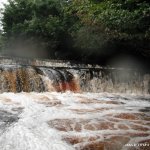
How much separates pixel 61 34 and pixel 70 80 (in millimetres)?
7913

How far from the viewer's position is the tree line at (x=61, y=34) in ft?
51.1

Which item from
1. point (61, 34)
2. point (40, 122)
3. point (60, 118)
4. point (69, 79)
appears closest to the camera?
point (40, 122)

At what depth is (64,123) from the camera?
636 centimetres

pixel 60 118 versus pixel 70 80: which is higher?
pixel 70 80

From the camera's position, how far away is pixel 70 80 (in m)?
13.4

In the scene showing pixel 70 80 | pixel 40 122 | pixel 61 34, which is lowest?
pixel 40 122

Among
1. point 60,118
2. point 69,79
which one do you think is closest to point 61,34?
point 69,79

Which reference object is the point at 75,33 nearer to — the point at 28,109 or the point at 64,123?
the point at 28,109

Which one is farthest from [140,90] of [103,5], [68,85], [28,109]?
[28,109]

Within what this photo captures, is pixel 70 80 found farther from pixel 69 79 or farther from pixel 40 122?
pixel 40 122

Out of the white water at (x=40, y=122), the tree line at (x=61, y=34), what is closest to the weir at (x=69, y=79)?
the tree line at (x=61, y=34)

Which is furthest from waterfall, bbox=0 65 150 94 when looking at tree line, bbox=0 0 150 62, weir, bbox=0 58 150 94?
tree line, bbox=0 0 150 62

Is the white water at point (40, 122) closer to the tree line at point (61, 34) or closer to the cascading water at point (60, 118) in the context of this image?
the cascading water at point (60, 118)

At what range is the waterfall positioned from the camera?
12.0m
